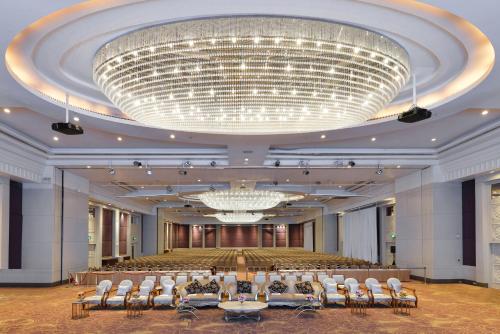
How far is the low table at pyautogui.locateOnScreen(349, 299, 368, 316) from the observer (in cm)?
1180

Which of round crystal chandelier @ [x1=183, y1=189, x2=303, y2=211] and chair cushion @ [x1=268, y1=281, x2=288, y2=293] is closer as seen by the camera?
chair cushion @ [x1=268, y1=281, x2=288, y2=293]

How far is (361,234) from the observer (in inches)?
1235

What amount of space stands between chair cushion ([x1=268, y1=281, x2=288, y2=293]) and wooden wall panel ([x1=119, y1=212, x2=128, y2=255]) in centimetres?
2205

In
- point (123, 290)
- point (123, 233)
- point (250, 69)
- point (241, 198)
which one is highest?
point (250, 69)

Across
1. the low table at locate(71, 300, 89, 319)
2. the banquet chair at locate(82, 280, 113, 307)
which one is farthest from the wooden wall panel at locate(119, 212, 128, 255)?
the low table at locate(71, 300, 89, 319)

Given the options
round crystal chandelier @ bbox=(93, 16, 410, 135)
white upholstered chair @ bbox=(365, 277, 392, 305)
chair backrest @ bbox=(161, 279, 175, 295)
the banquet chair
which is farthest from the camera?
chair backrest @ bbox=(161, 279, 175, 295)

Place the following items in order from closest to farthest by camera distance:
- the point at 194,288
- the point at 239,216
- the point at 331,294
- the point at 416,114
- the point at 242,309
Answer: the point at 416,114, the point at 242,309, the point at 331,294, the point at 194,288, the point at 239,216

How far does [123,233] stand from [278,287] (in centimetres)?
2335

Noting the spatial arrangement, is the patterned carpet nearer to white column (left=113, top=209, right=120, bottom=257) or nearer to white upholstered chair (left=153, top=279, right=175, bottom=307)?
white upholstered chair (left=153, top=279, right=175, bottom=307)

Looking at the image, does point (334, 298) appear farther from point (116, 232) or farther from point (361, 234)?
point (116, 232)

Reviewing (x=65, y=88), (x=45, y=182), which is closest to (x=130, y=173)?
(x=45, y=182)

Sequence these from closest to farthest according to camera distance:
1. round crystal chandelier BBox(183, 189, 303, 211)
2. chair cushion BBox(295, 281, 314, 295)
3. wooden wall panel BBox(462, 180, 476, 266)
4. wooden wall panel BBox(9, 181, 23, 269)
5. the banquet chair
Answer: the banquet chair < chair cushion BBox(295, 281, 314, 295) < wooden wall panel BBox(9, 181, 23, 269) < wooden wall panel BBox(462, 180, 476, 266) < round crystal chandelier BBox(183, 189, 303, 211)

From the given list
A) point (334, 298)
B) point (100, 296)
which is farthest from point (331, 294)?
point (100, 296)

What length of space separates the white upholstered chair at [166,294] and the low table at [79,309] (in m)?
1.64
